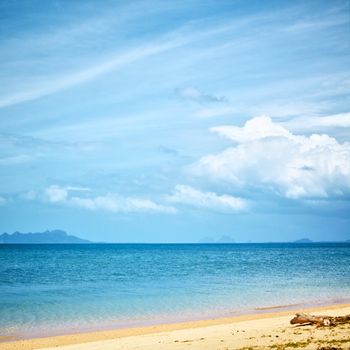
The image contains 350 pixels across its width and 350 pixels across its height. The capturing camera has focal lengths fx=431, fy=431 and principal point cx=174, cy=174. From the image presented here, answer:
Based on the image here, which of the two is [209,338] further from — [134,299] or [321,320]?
[134,299]

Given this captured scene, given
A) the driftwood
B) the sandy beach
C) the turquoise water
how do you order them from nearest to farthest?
1. the sandy beach
2. the driftwood
3. the turquoise water

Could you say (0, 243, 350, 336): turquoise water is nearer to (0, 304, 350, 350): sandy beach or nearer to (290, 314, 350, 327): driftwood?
(0, 304, 350, 350): sandy beach

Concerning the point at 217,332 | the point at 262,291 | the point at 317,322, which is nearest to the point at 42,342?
the point at 217,332

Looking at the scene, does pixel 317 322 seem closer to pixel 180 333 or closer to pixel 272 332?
pixel 272 332

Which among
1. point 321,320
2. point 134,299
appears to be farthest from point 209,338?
point 134,299

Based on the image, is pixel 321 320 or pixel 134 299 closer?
pixel 321 320

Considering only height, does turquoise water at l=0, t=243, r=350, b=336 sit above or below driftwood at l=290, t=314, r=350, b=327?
below

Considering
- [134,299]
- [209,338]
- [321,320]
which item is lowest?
[134,299]

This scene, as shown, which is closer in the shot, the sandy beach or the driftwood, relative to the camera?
the sandy beach

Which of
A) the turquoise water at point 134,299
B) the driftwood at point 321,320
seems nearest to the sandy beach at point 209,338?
the driftwood at point 321,320

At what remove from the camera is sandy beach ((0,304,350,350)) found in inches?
629

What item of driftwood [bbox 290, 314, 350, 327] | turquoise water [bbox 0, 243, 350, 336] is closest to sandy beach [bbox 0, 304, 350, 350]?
driftwood [bbox 290, 314, 350, 327]

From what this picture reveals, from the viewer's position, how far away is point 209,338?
62.7 ft

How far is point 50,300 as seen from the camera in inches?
1390
